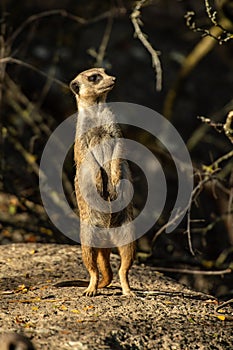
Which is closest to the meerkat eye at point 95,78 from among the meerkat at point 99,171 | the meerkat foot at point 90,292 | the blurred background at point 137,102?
the meerkat at point 99,171

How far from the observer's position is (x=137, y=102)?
34.6 feet

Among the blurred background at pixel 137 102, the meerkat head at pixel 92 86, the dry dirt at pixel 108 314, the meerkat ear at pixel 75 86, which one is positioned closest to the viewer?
the dry dirt at pixel 108 314

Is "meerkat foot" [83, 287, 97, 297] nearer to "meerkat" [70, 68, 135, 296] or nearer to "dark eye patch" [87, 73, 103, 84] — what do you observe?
"meerkat" [70, 68, 135, 296]

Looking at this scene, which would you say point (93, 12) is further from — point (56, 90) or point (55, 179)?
point (55, 179)

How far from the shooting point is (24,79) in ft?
28.3

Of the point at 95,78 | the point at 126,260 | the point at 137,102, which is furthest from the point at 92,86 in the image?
the point at 137,102

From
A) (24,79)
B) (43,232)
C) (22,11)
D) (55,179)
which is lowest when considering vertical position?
(43,232)

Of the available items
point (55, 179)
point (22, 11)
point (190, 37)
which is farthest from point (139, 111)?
point (190, 37)

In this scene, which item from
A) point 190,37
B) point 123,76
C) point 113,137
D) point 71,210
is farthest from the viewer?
point 190,37

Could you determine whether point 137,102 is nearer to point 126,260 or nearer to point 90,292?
point 126,260

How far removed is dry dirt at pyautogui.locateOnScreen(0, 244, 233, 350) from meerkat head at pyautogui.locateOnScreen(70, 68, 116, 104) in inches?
45.3

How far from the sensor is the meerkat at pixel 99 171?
4434 mm

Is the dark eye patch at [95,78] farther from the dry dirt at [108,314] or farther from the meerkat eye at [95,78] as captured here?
the dry dirt at [108,314]

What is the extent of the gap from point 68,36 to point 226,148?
88.1 inches
